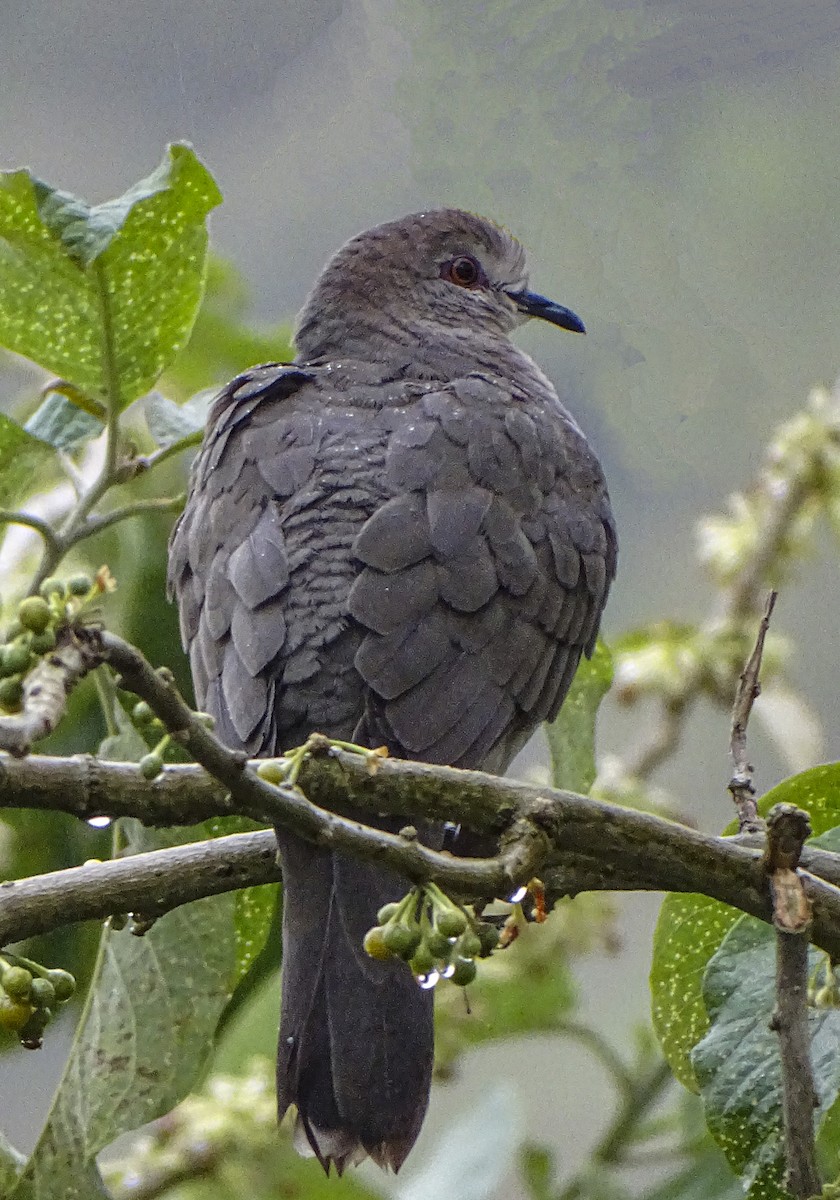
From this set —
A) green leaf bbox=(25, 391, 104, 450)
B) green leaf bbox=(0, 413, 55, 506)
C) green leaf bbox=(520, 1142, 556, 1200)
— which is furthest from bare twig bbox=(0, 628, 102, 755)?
green leaf bbox=(520, 1142, 556, 1200)

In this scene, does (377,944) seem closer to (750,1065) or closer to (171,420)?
(750,1065)

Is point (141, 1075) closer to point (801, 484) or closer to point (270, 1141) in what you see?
point (270, 1141)

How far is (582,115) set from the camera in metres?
3.36

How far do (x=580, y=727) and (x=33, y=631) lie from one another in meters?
1.43

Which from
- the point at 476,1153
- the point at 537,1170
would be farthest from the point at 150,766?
the point at 537,1170

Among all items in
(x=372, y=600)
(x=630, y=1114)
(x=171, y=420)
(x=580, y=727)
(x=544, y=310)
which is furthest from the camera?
(x=544, y=310)

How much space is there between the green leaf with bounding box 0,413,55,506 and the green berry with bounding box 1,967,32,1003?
110 cm

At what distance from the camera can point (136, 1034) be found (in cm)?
191

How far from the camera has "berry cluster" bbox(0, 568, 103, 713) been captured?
3.35 ft

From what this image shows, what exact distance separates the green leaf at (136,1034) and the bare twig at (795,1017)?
0.87m

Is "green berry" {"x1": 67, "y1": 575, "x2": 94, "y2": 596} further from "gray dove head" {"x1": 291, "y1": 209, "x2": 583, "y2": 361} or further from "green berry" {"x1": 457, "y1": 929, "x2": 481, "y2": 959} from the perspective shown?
"gray dove head" {"x1": 291, "y1": 209, "x2": 583, "y2": 361}

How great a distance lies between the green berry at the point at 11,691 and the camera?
3.51 feet

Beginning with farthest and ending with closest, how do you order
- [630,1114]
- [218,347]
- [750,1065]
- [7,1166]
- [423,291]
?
[423,291] → [218,347] → [630,1114] → [7,1166] → [750,1065]

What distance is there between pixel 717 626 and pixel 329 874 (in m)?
1.42
